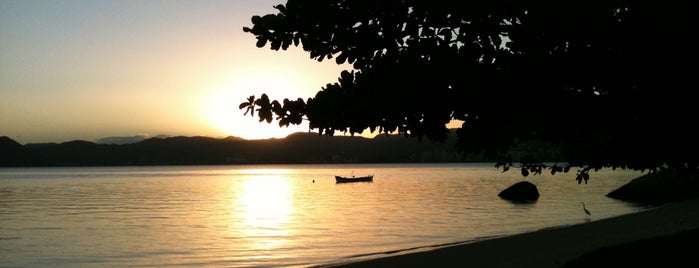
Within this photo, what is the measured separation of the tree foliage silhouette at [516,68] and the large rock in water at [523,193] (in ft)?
191

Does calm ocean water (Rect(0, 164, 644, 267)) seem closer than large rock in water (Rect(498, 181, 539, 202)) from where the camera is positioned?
Yes

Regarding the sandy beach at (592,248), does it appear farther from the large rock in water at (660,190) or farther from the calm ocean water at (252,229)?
the large rock in water at (660,190)

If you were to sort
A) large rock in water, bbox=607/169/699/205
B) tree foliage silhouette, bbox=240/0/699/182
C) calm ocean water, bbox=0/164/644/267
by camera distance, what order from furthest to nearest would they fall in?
large rock in water, bbox=607/169/699/205
calm ocean water, bbox=0/164/644/267
tree foliage silhouette, bbox=240/0/699/182

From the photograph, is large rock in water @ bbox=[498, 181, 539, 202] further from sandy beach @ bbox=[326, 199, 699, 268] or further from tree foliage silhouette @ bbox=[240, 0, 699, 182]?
tree foliage silhouette @ bbox=[240, 0, 699, 182]

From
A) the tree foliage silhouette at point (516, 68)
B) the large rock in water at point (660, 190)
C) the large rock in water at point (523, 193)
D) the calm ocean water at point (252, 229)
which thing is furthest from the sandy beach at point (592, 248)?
the large rock in water at point (523, 193)

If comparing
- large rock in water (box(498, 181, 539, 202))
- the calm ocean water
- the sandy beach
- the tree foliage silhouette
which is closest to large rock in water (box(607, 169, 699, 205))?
the calm ocean water

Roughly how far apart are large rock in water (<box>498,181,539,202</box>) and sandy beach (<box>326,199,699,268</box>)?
24.5 meters

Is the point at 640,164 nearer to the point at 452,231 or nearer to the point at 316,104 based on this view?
the point at 316,104

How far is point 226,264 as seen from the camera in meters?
28.8

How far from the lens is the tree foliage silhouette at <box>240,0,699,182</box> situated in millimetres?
6898

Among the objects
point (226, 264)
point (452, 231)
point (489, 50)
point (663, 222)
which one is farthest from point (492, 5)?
point (452, 231)

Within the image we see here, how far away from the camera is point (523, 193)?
65.2 m

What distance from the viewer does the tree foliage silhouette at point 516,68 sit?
6.90 metres

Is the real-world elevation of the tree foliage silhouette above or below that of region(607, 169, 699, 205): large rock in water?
above
